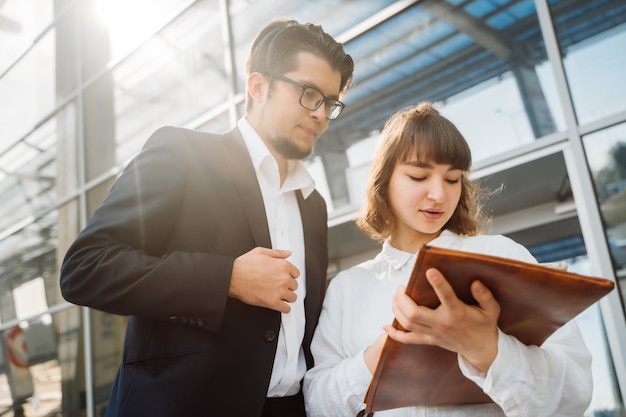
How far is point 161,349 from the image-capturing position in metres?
1.47

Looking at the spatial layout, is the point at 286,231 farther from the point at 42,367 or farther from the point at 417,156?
the point at 42,367

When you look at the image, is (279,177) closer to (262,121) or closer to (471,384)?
(262,121)

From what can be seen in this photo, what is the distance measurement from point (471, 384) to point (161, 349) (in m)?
0.82

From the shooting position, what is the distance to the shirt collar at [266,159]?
6.09 feet

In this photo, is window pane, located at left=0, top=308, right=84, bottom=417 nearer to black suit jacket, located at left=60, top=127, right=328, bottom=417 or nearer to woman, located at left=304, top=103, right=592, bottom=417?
black suit jacket, located at left=60, top=127, right=328, bottom=417

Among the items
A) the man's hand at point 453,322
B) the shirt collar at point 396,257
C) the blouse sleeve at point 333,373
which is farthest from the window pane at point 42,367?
the man's hand at point 453,322

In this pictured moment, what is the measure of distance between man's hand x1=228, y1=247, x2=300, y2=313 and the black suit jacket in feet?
0.12

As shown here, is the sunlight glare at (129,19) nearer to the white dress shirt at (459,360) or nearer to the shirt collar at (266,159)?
the shirt collar at (266,159)

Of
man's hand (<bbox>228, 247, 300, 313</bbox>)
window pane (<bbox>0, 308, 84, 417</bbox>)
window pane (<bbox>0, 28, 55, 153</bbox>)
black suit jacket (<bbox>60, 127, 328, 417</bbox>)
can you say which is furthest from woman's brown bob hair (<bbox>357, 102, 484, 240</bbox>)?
window pane (<bbox>0, 28, 55, 153</bbox>)

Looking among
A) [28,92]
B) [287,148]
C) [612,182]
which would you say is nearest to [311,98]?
[287,148]

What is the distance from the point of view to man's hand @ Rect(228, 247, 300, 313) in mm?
1351

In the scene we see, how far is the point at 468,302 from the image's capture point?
97cm

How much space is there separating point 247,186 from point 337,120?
2.25 metres

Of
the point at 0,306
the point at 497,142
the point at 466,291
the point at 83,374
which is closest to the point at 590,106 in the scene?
the point at 497,142
